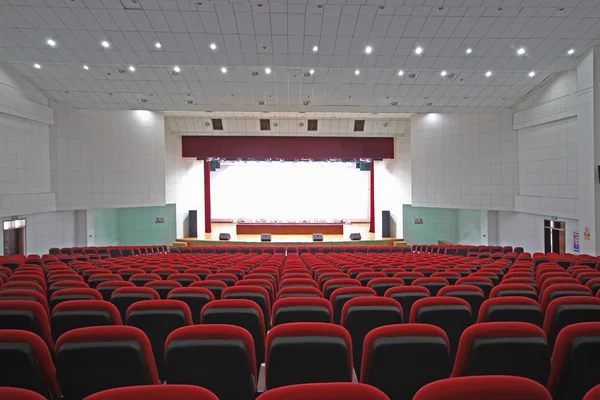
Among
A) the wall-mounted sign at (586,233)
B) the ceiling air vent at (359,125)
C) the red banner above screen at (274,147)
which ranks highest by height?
the ceiling air vent at (359,125)

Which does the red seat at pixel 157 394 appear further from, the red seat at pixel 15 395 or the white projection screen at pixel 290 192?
the white projection screen at pixel 290 192

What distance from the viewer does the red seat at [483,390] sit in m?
1.29

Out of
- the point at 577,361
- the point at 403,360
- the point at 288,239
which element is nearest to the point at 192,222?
the point at 288,239

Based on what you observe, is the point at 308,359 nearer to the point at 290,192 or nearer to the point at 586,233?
the point at 586,233

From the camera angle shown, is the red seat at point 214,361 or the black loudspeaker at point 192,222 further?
the black loudspeaker at point 192,222

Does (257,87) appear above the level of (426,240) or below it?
above

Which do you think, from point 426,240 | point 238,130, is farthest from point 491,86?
point 238,130

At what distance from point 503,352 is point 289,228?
2667 cm

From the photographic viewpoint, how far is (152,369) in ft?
6.63

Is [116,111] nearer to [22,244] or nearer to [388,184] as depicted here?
[22,244]

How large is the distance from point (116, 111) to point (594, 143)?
63.1ft

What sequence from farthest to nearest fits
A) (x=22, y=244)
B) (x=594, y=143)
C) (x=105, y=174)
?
(x=105, y=174) → (x=22, y=244) → (x=594, y=143)

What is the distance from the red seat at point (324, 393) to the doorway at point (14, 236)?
54.2 feet

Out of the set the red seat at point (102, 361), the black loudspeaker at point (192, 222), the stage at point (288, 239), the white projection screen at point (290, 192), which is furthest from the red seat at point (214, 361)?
the white projection screen at point (290, 192)
